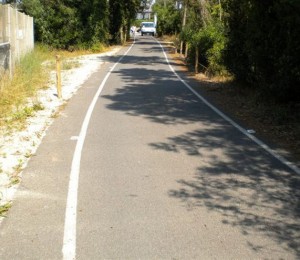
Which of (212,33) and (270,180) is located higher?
(212,33)

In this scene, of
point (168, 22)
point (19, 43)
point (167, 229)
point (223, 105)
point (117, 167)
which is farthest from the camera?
point (168, 22)

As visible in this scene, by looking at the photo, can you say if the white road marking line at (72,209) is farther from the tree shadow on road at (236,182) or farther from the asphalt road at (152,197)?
the tree shadow on road at (236,182)

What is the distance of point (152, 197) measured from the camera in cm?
570

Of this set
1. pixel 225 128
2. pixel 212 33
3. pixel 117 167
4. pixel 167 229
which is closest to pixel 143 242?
pixel 167 229

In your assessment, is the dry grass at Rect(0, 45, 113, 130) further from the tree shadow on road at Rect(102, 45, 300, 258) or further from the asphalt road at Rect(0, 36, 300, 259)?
the tree shadow on road at Rect(102, 45, 300, 258)

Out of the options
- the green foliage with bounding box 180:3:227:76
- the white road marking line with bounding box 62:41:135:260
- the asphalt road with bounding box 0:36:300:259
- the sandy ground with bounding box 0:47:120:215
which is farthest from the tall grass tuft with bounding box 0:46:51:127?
the green foliage with bounding box 180:3:227:76

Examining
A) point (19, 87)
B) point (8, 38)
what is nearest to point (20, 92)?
point (19, 87)

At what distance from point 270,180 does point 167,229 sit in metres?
2.09

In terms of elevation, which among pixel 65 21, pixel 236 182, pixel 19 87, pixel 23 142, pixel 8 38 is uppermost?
pixel 65 21

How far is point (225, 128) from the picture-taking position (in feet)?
31.4

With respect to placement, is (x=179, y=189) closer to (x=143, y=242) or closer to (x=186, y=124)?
(x=143, y=242)

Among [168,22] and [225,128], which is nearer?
[225,128]

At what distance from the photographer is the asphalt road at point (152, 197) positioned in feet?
14.6

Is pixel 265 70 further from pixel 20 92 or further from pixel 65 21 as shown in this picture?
pixel 65 21
